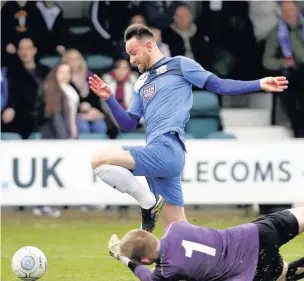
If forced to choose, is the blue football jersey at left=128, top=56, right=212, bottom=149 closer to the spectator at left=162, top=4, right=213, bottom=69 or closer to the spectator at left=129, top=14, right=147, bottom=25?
the spectator at left=129, top=14, right=147, bottom=25

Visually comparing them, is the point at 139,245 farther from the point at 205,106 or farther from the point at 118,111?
the point at 205,106

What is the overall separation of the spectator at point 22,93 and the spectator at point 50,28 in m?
0.52

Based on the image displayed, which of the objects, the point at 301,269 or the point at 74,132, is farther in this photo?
the point at 74,132

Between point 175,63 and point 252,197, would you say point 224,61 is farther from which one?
point 175,63

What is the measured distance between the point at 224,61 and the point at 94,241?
202 inches

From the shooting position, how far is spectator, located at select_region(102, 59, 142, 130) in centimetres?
1672

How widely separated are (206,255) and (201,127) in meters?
8.80

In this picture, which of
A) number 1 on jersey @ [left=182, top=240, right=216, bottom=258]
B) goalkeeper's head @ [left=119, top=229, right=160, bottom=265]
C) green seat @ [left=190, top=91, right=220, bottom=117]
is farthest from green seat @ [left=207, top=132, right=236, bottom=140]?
goalkeeper's head @ [left=119, top=229, right=160, bottom=265]

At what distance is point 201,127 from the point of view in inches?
675

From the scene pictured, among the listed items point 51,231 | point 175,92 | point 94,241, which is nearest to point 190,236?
point 175,92

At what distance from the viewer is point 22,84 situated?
55.3ft

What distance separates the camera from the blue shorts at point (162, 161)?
9797mm

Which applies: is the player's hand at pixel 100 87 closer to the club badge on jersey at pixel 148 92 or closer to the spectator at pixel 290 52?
the club badge on jersey at pixel 148 92

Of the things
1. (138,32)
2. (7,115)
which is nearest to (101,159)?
(138,32)
